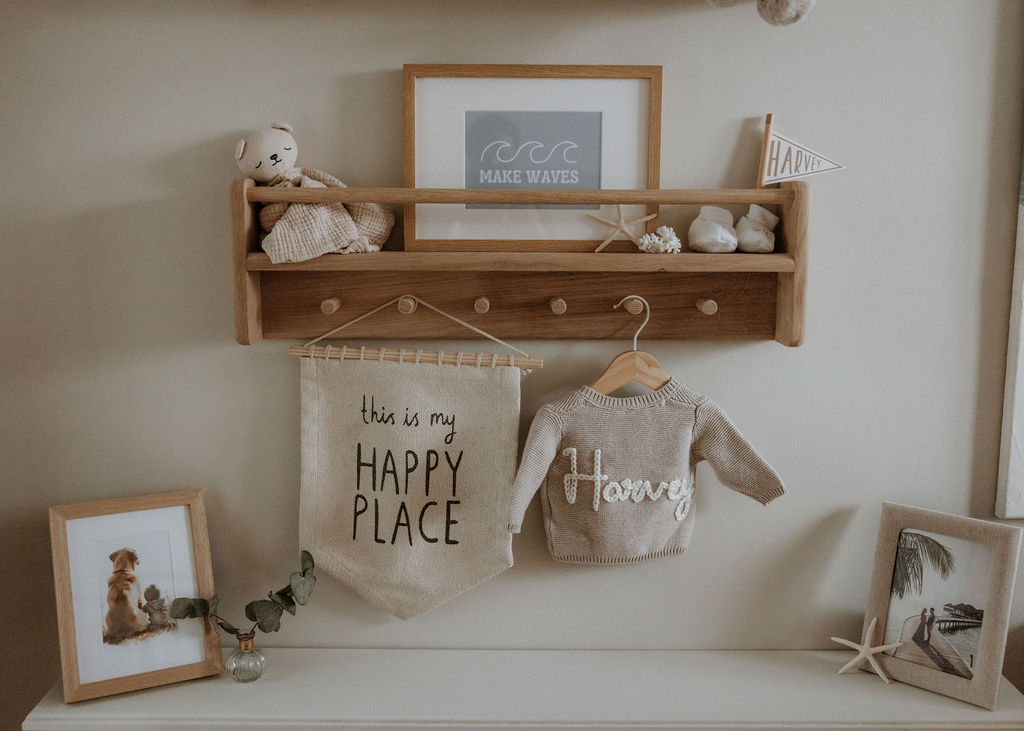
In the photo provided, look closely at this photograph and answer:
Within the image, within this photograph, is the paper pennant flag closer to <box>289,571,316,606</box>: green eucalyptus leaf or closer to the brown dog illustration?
<box>289,571,316,606</box>: green eucalyptus leaf

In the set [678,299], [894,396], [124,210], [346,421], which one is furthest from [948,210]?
[124,210]

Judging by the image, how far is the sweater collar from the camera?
1.27 meters

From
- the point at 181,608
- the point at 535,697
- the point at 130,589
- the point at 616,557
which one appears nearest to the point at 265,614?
the point at 181,608

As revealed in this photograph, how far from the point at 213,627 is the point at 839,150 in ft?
4.55

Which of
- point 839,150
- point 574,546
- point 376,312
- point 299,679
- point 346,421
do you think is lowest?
point 299,679

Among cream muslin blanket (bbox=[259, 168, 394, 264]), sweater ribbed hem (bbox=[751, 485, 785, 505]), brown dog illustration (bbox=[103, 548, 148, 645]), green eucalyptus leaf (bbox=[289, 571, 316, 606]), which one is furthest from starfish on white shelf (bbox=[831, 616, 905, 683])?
brown dog illustration (bbox=[103, 548, 148, 645])

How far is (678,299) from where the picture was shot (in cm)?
129

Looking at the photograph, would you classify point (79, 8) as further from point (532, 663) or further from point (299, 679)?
point (532, 663)

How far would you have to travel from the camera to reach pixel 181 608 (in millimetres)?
1256

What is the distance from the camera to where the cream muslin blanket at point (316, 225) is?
1.16m

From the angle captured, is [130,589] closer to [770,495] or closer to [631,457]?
[631,457]

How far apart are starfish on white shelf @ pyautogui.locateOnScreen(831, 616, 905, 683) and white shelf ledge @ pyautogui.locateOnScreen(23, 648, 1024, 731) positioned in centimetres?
2

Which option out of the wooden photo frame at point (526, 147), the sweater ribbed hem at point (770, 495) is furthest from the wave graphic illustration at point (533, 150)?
the sweater ribbed hem at point (770, 495)

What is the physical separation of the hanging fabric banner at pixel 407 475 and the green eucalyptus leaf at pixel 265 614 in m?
0.11
